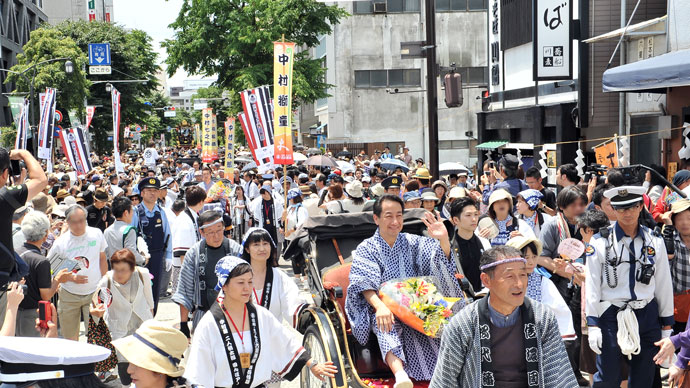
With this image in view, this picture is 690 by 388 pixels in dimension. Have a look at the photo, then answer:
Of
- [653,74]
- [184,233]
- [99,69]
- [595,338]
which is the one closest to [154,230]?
[184,233]

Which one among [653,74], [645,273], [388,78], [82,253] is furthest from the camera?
[388,78]

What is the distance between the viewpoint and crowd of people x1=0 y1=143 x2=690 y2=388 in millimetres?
3754

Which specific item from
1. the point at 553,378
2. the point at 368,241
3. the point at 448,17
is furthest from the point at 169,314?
the point at 448,17

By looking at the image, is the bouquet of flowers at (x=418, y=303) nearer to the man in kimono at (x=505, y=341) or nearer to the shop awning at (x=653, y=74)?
the man in kimono at (x=505, y=341)

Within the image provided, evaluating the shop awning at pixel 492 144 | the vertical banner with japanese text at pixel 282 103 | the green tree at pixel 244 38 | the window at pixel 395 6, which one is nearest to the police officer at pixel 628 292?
the vertical banner with japanese text at pixel 282 103

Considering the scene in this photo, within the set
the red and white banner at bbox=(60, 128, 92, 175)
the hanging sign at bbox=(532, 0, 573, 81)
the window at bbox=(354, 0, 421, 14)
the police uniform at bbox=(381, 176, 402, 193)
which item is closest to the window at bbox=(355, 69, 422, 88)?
the window at bbox=(354, 0, 421, 14)

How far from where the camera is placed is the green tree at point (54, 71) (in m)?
35.8

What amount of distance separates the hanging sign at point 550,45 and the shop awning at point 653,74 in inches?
221

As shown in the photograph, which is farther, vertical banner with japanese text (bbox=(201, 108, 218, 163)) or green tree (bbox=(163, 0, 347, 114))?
green tree (bbox=(163, 0, 347, 114))

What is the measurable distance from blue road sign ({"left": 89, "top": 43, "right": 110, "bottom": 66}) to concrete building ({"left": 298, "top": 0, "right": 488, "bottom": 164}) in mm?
12395

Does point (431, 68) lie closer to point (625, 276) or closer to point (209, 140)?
point (625, 276)

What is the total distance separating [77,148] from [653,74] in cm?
1562

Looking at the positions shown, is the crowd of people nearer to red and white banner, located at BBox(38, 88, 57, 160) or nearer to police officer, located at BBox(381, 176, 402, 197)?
police officer, located at BBox(381, 176, 402, 197)

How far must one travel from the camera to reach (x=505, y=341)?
3773 millimetres
